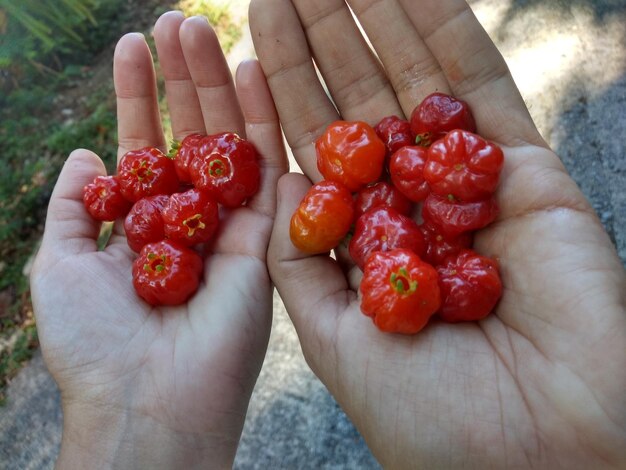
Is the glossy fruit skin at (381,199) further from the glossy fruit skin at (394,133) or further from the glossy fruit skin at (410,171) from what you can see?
the glossy fruit skin at (394,133)

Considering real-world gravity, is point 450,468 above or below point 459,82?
below

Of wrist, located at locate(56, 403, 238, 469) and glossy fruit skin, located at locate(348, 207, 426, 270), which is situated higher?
glossy fruit skin, located at locate(348, 207, 426, 270)

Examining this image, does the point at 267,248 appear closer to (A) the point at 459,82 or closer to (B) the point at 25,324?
(A) the point at 459,82

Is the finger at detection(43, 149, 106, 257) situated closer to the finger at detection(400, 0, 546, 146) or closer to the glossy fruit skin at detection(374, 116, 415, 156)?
the glossy fruit skin at detection(374, 116, 415, 156)

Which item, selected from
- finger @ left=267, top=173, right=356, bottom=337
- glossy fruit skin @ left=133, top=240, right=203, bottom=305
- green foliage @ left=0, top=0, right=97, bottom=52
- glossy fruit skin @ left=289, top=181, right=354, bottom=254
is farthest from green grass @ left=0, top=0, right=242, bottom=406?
glossy fruit skin @ left=289, top=181, right=354, bottom=254

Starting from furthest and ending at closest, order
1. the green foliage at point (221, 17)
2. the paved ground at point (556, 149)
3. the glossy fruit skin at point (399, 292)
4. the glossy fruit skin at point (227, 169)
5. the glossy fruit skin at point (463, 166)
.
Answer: the green foliage at point (221, 17), the paved ground at point (556, 149), the glossy fruit skin at point (227, 169), the glossy fruit skin at point (463, 166), the glossy fruit skin at point (399, 292)

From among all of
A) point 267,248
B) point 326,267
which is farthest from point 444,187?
point 267,248

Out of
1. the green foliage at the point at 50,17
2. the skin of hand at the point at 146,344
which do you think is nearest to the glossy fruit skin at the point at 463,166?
the skin of hand at the point at 146,344
